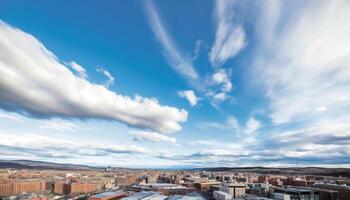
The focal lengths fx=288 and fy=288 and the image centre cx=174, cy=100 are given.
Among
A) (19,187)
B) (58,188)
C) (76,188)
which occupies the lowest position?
(58,188)

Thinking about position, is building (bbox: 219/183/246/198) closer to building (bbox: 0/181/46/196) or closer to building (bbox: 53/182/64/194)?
building (bbox: 53/182/64/194)

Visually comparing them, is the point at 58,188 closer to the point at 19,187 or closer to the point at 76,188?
the point at 76,188

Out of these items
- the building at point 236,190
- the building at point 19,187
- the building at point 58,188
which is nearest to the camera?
the building at point 236,190

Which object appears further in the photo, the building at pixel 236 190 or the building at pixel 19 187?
the building at pixel 19 187

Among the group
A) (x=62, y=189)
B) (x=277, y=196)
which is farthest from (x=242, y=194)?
(x=62, y=189)

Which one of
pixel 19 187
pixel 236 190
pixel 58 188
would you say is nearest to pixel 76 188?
pixel 58 188

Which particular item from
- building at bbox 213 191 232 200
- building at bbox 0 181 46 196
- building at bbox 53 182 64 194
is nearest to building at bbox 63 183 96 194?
building at bbox 53 182 64 194

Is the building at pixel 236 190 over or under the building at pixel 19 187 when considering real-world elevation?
over

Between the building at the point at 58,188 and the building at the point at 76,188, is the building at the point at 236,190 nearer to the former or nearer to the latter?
the building at the point at 76,188

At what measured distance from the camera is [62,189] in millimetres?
149250

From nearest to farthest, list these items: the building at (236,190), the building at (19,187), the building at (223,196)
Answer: the building at (223,196) < the building at (236,190) < the building at (19,187)

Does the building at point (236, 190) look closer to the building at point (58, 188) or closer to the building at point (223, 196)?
the building at point (223, 196)

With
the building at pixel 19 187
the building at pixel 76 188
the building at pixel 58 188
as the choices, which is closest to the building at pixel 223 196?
the building at pixel 76 188

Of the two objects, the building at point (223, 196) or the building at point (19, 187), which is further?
the building at point (19, 187)
